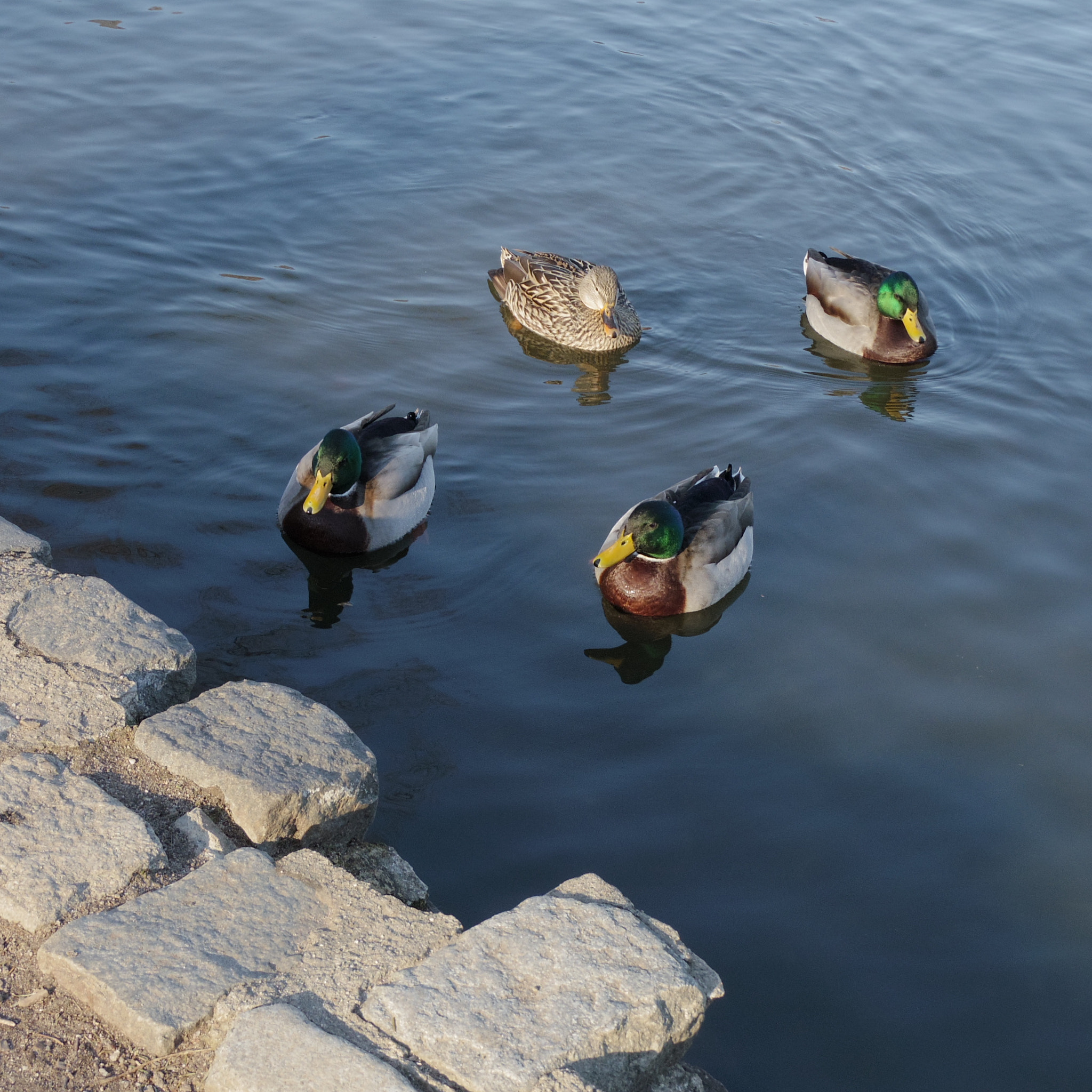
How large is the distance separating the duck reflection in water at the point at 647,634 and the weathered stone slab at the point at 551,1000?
2.37m

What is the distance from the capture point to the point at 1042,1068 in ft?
12.5

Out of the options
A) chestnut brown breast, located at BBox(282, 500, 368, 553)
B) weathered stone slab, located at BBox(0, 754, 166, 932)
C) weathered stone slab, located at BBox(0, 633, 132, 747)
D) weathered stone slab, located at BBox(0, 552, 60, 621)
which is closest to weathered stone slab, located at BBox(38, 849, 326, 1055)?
weathered stone slab, located at BBox(0, 754, 166, 932)

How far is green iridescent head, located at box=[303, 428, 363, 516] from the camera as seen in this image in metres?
6.07

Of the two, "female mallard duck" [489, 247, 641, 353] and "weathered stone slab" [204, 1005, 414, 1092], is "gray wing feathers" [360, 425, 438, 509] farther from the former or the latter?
"weathered stone slab" [204, 1005, 414, 1092]

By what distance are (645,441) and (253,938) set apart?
198 inches

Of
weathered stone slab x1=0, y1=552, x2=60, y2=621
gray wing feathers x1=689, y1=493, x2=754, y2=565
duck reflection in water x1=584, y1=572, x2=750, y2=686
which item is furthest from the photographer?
gray wing feathers x1=689, y1=493, x2=754, y2=565

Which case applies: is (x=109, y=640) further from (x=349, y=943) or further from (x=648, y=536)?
(x=648, y=536)

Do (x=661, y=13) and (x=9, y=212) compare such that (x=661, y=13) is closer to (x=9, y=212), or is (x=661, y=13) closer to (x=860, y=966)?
(x=9, y=212)

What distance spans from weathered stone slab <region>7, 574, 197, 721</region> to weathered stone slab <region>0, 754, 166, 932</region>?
0.40m

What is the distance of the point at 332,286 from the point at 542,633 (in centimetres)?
429

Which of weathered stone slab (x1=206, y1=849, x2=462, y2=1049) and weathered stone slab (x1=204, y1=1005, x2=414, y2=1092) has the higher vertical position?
weathered stone slab (x1=204, y1=1005, x2=414, y2=1092)

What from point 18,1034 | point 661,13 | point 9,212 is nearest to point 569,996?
point 18,1034

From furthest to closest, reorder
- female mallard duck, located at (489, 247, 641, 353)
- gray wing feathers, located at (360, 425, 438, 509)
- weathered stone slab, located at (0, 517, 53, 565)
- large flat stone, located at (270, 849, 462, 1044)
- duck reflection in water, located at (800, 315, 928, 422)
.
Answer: female mallard duck, located at (489, 247, 641, 353) < duck reflection in water, located at (800, 315, 928, 422) < gray wing feathers, located at (360, 425, 438, 509) < weathered stone slab, located at (0, 517, 53, 565) < large flat stone, located at (270, 849, 462, 1044)

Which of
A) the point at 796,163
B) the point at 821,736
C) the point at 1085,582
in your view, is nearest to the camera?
the point at 821,736
